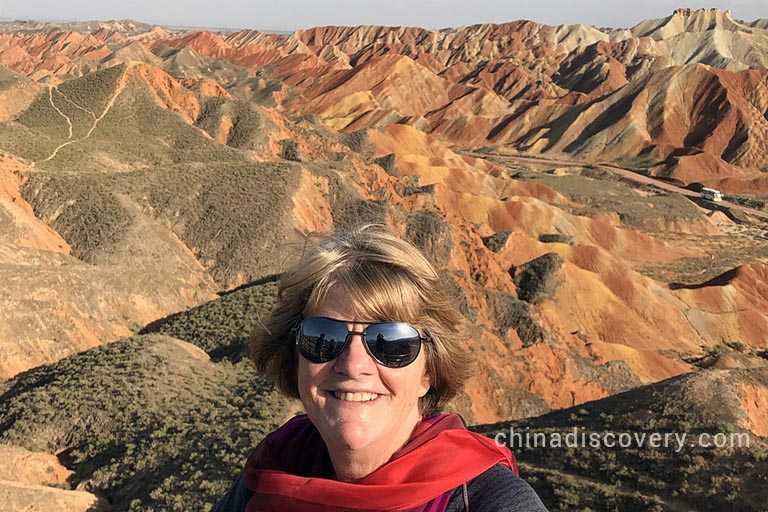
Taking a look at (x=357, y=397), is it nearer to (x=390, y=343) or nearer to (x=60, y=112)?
(x=390, y=343)

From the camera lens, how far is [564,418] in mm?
19016

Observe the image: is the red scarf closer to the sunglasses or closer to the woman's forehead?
the sunglasses

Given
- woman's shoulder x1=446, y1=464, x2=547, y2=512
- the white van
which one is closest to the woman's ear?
woman's shoulder x1=446, y1=464, x2=547, y2=512

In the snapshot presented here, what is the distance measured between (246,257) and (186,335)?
9.59m

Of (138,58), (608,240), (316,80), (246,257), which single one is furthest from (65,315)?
(138,58)

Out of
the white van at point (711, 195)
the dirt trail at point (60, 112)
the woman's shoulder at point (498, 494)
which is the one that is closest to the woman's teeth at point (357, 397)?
the woman's shoulder at point (498, 494)

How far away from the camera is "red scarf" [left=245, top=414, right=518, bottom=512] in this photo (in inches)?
111

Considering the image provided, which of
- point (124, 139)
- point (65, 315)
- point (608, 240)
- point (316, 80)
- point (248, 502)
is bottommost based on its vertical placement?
point (608, 240)

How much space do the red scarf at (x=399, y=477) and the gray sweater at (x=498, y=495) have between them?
0.04 metres

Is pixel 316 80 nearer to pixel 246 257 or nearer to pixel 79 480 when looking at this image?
pixel 246 257

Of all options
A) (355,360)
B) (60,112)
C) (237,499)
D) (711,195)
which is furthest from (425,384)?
(711,195)

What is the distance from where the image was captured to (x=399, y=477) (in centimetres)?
296

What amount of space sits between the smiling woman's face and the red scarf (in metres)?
0.15

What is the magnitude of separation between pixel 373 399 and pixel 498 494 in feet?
2.91
